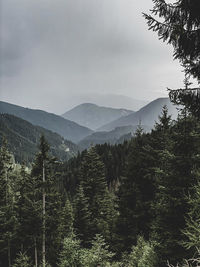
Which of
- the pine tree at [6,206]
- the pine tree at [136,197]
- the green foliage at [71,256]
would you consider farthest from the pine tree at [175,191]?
the pine tree at [6,206]

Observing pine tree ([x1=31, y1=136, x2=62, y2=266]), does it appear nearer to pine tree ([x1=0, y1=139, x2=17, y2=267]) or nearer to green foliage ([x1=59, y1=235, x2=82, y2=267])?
pine tree ([x1=0, y1=139, x2=17, y2=267])

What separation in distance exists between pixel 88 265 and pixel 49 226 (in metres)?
9.19

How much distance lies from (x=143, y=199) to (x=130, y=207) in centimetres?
117

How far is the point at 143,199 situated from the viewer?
50.2ft

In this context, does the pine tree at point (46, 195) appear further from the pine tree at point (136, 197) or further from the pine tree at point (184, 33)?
the pine tree at point (184, 33)

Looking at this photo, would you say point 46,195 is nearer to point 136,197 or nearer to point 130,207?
point 130,207

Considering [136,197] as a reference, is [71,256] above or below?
below

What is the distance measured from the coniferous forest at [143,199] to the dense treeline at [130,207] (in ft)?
0.15

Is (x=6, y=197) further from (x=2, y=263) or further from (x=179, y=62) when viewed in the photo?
(x=179, y=62)

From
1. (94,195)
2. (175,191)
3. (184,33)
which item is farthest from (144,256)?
(94,195)

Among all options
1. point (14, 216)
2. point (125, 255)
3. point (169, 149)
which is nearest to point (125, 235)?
point (125, 255)

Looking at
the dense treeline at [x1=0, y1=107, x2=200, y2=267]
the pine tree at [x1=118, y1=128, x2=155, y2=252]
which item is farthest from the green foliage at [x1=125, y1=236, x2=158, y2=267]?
the pine tree at [x1=118, y1=128, x2=155, y2=252]

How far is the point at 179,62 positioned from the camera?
21.9ft

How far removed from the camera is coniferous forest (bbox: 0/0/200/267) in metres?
6.34
